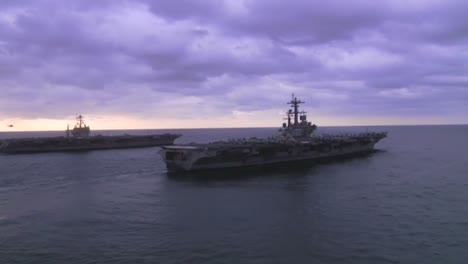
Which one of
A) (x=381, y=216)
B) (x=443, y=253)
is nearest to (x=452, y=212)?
(x=381, y=216)

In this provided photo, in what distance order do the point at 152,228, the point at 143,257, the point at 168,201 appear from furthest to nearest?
the point at 168,201, the point at 152,228, the point at 143,257

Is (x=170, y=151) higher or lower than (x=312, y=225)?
higher

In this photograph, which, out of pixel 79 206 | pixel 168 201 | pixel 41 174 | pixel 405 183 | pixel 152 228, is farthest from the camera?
pixel 41 174

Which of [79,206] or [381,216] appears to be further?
[79,206]

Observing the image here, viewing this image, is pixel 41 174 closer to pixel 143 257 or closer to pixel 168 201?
pixel 168 201

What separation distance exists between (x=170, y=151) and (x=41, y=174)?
12.3 meters

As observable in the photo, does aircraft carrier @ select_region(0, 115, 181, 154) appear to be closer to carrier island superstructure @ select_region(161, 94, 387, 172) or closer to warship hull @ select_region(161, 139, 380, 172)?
carrier island superstructure @ select_region(161, 94, 387, 172)

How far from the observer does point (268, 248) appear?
52.7ft

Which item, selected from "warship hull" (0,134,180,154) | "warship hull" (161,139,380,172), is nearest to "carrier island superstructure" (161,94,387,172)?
"warship hull" (161,139,380,172)

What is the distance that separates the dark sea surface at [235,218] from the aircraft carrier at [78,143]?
34.9 metres

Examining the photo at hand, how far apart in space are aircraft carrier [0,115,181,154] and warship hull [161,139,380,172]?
38903mm

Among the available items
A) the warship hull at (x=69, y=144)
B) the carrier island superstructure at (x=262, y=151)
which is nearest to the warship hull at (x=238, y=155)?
the carrier island superstructure at (x=262, y=151)

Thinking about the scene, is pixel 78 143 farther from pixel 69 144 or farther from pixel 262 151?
pixel 262 151

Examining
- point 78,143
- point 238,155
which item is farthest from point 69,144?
point 238,155
